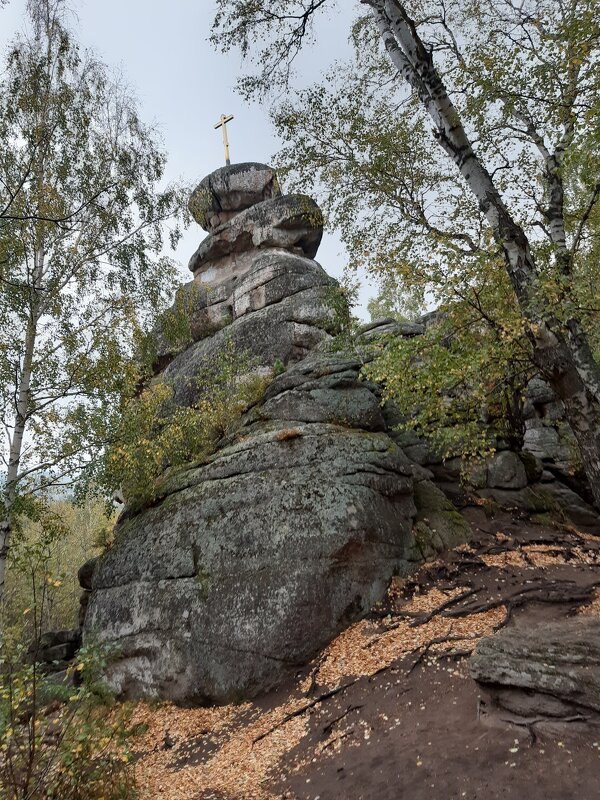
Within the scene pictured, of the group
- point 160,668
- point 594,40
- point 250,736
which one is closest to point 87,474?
point 160,668

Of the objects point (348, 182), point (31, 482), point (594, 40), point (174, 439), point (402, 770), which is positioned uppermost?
point (348, 182)

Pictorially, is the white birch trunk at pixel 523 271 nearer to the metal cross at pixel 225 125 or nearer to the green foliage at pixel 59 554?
the green foliage at pixel 59 554

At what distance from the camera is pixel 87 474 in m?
11.3

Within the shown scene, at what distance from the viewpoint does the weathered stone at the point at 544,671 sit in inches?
183

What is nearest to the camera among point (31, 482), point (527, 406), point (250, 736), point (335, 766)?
point (335, 766)

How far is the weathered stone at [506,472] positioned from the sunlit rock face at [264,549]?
401cm

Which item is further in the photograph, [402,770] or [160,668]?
[160,668]

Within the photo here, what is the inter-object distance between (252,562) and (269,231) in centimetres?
1983

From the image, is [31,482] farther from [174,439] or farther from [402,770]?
[402,770]

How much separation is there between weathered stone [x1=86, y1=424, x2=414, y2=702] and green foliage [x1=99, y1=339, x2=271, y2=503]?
101 centimetres

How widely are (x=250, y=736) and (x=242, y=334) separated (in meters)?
15.6

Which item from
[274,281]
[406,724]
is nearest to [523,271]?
[406,724]

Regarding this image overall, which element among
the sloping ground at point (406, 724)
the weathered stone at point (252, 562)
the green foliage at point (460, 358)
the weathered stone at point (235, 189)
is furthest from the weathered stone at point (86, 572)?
the weathered stone at point (235, 189)

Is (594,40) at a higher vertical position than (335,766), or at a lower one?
higher
